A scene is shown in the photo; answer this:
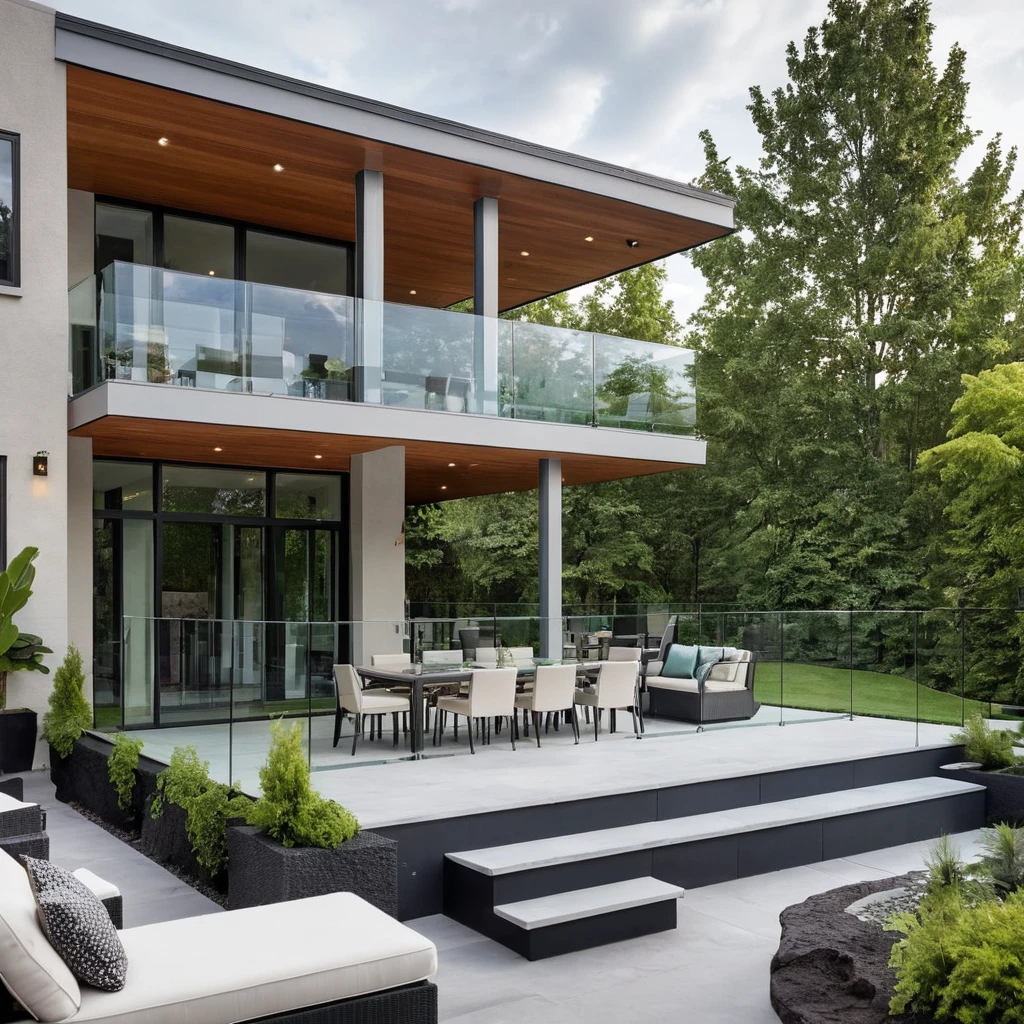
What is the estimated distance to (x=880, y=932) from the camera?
5.44 m

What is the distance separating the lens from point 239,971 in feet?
12.5

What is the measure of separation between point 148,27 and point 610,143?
1445 centimetres

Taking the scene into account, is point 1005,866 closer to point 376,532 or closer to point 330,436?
point 330,436

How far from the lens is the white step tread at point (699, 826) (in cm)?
638

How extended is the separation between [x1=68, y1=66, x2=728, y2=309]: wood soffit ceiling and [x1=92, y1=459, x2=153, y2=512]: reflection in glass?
3337 mm

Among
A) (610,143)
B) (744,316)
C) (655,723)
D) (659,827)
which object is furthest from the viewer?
(610,143)

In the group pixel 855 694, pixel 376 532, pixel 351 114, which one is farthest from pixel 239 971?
pixel 376 532

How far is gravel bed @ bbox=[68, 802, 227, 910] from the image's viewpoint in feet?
21.4

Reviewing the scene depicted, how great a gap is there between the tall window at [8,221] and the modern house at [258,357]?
22mm

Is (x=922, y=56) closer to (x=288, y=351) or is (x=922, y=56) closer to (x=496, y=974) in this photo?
(x=288, y=351)

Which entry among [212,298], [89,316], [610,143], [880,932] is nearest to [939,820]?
[880,932]

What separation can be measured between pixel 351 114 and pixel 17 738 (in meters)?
7.22

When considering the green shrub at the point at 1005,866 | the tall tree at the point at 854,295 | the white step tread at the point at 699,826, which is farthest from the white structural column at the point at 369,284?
the tall tree at the point at 854,295

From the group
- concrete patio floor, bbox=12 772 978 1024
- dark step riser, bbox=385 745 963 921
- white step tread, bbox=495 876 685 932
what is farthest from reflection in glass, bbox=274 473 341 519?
white step tread, bbox=495 876 685 932
